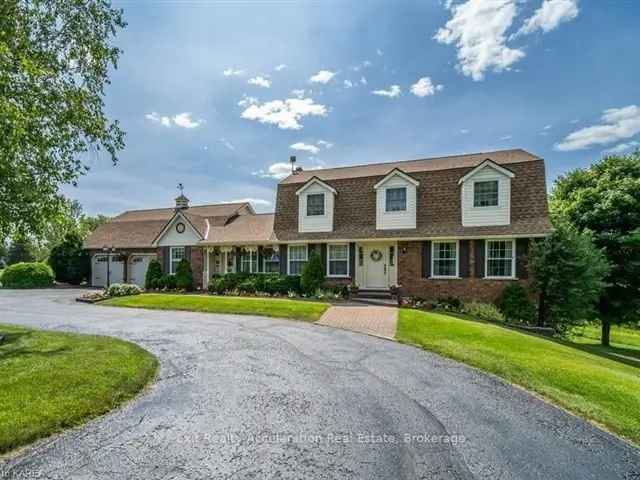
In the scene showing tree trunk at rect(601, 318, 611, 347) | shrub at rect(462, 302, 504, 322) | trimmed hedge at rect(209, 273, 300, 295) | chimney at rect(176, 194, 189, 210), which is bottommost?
tree trunk at rect(601, 318, 611, 347)

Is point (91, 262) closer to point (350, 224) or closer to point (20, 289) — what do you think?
point (20, 289)

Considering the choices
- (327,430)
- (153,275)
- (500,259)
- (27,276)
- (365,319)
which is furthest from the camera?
(27,276)

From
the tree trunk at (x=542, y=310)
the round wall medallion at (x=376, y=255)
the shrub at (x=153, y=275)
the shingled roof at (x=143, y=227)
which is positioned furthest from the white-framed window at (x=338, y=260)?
the shrub at (x=153, y=275)

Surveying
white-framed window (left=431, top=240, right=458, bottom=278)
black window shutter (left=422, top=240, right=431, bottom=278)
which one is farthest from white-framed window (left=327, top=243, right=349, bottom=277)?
white-framed window (left=431, top=240, right=458, bottom=278)

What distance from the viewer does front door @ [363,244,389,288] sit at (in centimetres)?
1814

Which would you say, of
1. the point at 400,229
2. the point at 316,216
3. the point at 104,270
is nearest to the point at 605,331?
the point at 400,229

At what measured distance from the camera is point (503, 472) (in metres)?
3.62

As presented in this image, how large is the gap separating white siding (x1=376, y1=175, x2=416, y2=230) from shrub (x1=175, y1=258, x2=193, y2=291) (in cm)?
1179

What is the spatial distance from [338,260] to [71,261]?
2247 cm

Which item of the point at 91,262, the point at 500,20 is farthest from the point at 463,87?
the point at 91,262

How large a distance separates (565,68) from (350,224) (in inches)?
427

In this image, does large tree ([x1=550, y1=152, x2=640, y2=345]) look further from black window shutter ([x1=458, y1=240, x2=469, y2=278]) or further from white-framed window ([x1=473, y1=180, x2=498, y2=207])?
black window shutter ([x1=458, y1=240, x2=469, y2=278])

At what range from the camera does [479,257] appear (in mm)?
16078

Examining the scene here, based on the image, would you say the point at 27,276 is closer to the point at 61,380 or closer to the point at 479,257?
the point at 61,380
